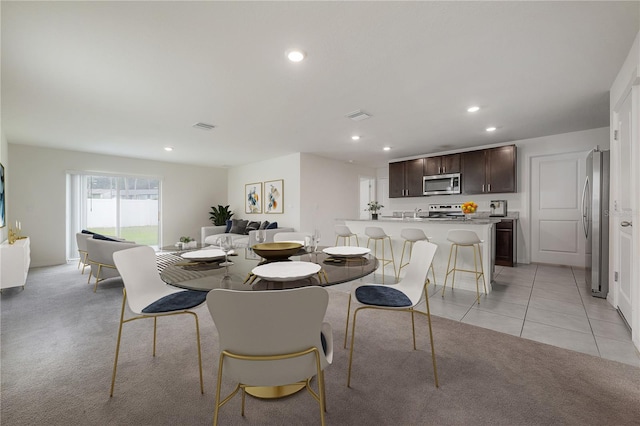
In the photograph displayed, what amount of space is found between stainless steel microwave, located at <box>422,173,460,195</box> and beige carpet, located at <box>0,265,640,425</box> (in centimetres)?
379

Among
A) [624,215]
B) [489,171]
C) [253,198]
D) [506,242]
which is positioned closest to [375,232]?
[624,215]

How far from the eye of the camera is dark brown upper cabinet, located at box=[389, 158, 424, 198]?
6133 mm

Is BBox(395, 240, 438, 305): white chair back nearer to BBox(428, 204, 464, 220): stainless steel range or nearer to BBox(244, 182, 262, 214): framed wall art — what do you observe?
BBox(428, 204, 464, 220): stainless steel range

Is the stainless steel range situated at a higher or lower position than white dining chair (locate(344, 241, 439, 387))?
higher

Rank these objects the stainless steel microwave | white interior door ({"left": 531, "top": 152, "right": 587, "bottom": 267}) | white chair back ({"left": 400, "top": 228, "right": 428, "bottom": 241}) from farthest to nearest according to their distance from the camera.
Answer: the stainless steel microwave
white interior door ({"left": 531, "top": 152, "right": 587, "bottom": 267})
white chair back ({"left": 400, "top": 228, "right": 428, "bottom": 241})

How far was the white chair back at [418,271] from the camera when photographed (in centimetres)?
175

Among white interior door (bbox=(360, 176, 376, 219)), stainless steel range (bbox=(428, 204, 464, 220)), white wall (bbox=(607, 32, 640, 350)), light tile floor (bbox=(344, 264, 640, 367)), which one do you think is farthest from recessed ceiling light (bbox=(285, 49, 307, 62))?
white interior door (bbox=(360, 176, 376, 219))

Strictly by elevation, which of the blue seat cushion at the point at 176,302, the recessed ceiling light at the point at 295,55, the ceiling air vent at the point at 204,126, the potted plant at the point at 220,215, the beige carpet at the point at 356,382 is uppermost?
the ceiling air vent at the point at 204,126

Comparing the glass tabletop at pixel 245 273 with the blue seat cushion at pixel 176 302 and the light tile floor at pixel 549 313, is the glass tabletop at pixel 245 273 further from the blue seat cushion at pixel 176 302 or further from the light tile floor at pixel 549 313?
the light tile floor at pixel 549 313

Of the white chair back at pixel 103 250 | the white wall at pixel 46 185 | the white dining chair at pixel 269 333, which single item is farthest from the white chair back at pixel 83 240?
the white dining chair at pixel 269 333

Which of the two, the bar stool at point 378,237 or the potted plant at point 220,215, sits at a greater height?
the potted plant at point 220,215

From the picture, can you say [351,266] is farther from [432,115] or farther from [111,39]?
[432,115]

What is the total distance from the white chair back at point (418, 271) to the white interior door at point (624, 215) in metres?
1.93

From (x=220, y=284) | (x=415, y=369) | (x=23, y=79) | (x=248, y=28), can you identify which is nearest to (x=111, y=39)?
(x=248, y=28)
